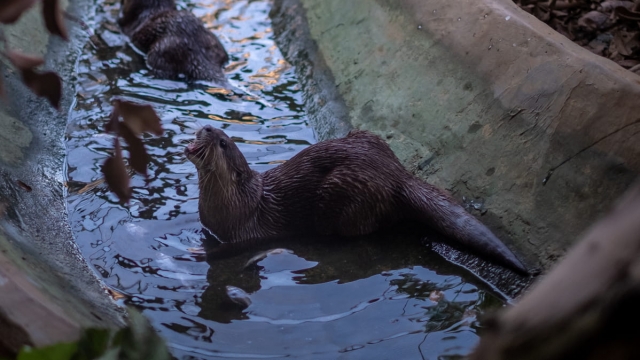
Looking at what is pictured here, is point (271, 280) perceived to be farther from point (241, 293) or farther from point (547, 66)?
point (547, 66)

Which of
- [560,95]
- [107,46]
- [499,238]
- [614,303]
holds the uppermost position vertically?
[614,303]

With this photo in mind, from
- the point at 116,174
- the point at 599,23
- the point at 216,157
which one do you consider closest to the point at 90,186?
the point at 216,157

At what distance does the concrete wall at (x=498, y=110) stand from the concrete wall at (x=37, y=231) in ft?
4.89

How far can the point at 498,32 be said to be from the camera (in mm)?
3291

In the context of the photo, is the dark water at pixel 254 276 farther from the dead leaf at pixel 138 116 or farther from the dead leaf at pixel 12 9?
the dead leaf at pixel 12 9

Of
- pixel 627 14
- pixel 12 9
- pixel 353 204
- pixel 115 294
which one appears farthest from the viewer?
pixel 627 14

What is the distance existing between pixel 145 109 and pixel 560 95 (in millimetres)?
2077

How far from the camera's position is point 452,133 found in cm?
331

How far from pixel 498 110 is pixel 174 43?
2617 mm

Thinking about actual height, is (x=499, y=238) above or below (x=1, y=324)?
below

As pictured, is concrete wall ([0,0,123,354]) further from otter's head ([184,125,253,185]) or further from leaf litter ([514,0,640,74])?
leaf litter ([514,0,640,74])

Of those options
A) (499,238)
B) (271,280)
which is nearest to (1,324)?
(271,280)

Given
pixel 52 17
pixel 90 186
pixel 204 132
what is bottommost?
pixel 90 186

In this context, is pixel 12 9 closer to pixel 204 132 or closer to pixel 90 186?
pixel 204 132
